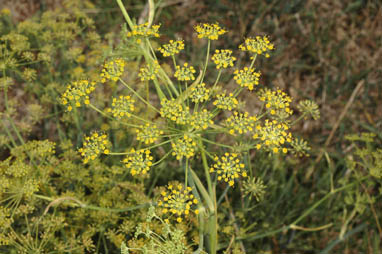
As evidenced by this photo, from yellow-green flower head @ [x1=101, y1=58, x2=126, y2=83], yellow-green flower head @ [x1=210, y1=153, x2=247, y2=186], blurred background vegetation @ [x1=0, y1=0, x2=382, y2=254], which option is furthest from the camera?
blurred background vegetation @ [x1=0, y1=0, x2=382, y2=254]

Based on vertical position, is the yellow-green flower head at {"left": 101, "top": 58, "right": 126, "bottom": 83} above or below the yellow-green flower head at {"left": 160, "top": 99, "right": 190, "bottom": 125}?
above

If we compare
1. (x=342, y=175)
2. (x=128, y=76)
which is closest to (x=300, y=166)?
(x=342, y=175)

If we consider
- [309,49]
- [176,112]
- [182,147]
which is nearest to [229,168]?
[182,147]

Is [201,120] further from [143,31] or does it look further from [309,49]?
[309,49]

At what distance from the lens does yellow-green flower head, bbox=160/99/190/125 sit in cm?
174

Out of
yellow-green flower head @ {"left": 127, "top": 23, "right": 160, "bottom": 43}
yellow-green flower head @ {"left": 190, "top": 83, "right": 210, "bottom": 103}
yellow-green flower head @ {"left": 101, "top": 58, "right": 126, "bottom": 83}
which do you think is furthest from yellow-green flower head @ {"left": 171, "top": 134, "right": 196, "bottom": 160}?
yellow-green flower head @ {"left": 127, "top": 23, "right": 160, "bottom": 43}

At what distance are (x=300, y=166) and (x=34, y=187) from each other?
2.42 meters

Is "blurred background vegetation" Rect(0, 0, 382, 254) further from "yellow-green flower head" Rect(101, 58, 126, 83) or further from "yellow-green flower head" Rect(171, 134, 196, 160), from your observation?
"yellow-green flower head" Rect(171, 134, 196, 160)

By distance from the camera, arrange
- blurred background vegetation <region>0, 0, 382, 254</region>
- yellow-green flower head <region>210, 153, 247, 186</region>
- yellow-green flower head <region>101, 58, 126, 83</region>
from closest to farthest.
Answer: yellow-green flower head <region>210, 153, 247, 186</region> → yellow-green flower head <region>101, 58, 126, 83</region> → blurred background vegetation <region>0, 0, 382, 254</region>

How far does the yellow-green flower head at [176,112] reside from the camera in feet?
5.70

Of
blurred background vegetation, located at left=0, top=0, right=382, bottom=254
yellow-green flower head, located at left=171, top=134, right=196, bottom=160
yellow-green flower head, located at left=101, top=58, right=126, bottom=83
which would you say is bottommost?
blurred background vegetation, located at left=0, top=0, right=382, bottom=254

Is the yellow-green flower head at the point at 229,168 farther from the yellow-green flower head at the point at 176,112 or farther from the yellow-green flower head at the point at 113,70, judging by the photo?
the yellow-green flower head at the point at 113,70

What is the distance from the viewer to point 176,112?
1761 millimetres

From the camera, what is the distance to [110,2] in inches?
158
